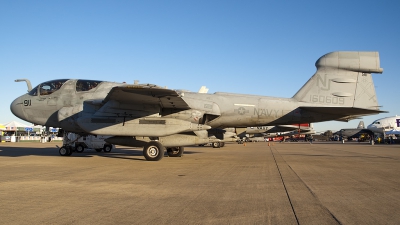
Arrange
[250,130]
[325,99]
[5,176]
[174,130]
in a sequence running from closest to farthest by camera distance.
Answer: [5,176] < [174,130] < [325,99] < [250,130]

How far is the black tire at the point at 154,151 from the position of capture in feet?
46.4

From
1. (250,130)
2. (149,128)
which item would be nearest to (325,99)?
(149,128)

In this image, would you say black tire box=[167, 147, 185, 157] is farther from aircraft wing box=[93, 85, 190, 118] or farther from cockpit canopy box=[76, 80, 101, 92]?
cockpit canopy box=[76, 80, 101, 92]

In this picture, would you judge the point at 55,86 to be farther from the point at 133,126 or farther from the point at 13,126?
the point at 13,126

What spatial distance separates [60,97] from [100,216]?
12.6m

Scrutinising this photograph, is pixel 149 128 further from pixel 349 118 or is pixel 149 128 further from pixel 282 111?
pixel 349 118

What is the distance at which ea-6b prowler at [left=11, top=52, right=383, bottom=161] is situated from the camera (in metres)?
14.1

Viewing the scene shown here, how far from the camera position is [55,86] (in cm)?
1586

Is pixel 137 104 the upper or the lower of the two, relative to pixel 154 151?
upper

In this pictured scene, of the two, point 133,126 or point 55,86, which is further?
point 55,86

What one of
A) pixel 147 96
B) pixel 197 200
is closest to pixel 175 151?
pixel 147 96

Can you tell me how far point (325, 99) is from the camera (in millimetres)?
15133

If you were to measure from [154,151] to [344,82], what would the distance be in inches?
364

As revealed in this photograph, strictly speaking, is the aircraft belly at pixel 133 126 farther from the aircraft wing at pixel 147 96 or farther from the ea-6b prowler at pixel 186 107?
the aircraft wing at pixel 147 96
